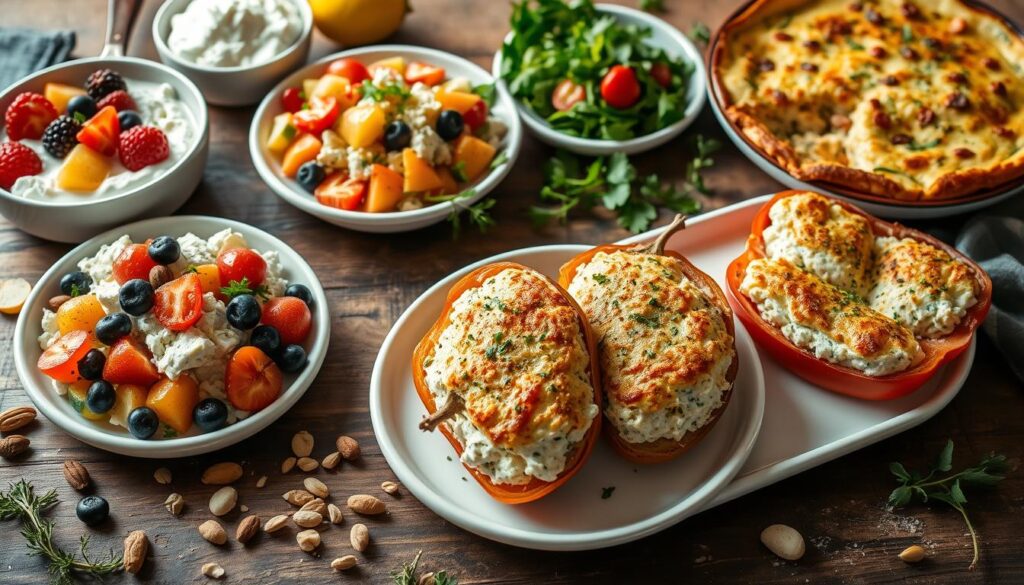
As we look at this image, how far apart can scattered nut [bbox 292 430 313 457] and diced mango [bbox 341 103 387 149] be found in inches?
53.2

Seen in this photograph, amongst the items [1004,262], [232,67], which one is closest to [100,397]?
[232,67]

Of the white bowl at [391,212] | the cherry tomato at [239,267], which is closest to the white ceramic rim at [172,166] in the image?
the white bowl at [391,212]

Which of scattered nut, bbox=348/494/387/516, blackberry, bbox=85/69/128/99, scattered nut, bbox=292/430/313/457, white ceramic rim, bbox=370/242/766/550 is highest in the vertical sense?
blackberry, bbox=85/69/128/99

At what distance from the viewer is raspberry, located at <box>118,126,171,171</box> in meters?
3.57

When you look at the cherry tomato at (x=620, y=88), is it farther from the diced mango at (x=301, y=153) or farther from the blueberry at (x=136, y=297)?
the blueberry at (x=136, y=297)

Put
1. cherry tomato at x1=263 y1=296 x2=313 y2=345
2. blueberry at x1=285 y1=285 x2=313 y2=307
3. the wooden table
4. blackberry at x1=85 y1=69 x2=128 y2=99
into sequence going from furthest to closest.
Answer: blackberry at x1=85 y1=69 x2=128 y2=99 < blueberry at x1=285 y1=285 x2=313 y2=307 < cherry tomato at x1=263 y1=296 x2=313 y2=345 < the wooden table

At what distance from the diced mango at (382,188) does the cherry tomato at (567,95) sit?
1.03 m

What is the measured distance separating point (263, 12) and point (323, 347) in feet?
6.90

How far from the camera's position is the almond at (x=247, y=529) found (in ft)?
9.18

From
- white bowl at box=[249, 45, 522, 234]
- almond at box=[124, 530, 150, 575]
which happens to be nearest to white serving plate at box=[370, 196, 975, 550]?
white bowl at box=[249, 45, 522, 234]

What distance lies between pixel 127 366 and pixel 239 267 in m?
0.54

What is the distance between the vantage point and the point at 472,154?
3.81m

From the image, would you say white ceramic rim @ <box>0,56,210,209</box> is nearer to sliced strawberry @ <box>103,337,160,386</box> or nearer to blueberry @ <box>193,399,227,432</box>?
sliced strawberry @ <box>103,337,160,386</box>

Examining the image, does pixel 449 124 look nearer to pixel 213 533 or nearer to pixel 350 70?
pixel 350 70
